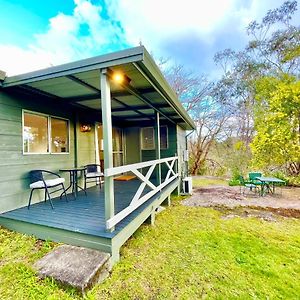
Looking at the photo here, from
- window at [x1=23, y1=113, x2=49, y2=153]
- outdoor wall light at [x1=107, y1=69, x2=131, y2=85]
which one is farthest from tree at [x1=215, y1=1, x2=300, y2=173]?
window at [x1=23, y1=113, x2=49, y2=153]

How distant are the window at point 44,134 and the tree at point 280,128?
827 centimetres

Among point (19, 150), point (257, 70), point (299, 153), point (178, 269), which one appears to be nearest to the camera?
point (178, 269)

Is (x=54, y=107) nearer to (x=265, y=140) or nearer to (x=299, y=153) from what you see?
(x=265, y=140)

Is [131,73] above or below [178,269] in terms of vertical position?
above

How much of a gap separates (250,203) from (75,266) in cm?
546

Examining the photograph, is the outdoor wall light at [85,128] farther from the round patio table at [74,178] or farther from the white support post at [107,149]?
the white support post at [107,149]

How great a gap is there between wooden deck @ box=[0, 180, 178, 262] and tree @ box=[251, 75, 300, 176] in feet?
23.9

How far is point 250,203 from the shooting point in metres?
6.03

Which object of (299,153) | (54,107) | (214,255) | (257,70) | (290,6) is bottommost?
(214,255)

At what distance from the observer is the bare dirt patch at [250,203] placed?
5.08 m

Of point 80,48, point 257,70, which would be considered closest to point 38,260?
point 80,48

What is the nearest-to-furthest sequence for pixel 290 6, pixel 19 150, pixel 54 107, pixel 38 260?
pixel 38 260, pixel 19 150, pixel 54 107, pixel 290 6

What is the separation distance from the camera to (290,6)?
11.1m

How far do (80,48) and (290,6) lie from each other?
1212cm
